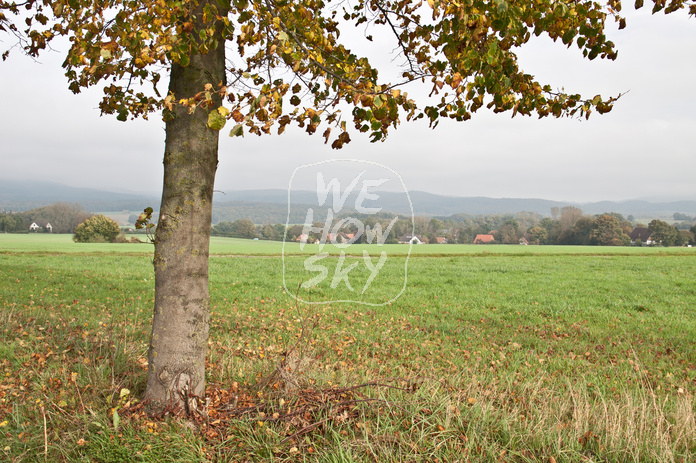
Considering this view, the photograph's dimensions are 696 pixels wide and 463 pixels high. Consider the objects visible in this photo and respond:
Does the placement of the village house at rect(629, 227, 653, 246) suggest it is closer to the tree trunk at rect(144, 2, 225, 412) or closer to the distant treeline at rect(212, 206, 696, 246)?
the distant treeline at rect(212, 206, 696, 246)

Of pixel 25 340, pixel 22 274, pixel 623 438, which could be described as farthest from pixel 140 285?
pixel 623 438

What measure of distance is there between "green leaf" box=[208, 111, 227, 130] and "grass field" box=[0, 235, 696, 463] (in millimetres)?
2099

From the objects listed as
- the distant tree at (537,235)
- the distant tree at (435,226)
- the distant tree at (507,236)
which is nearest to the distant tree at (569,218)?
the distant tree at (537,235)

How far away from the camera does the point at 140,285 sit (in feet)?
47.8

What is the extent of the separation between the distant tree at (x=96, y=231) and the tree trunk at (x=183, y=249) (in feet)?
194

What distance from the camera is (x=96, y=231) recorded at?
54.4 m

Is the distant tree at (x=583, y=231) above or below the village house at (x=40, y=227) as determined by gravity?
above

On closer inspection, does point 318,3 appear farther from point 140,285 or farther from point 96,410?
point 140,285

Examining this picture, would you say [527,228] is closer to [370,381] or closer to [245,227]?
[245,227]

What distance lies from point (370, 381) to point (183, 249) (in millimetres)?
2339

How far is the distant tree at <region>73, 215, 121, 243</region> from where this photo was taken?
53906mm

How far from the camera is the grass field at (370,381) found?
10.1 feet

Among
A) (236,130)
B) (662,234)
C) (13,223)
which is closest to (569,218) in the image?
(662,234)

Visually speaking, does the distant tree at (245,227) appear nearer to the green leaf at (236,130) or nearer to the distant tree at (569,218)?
the green leaf at (236,130)
